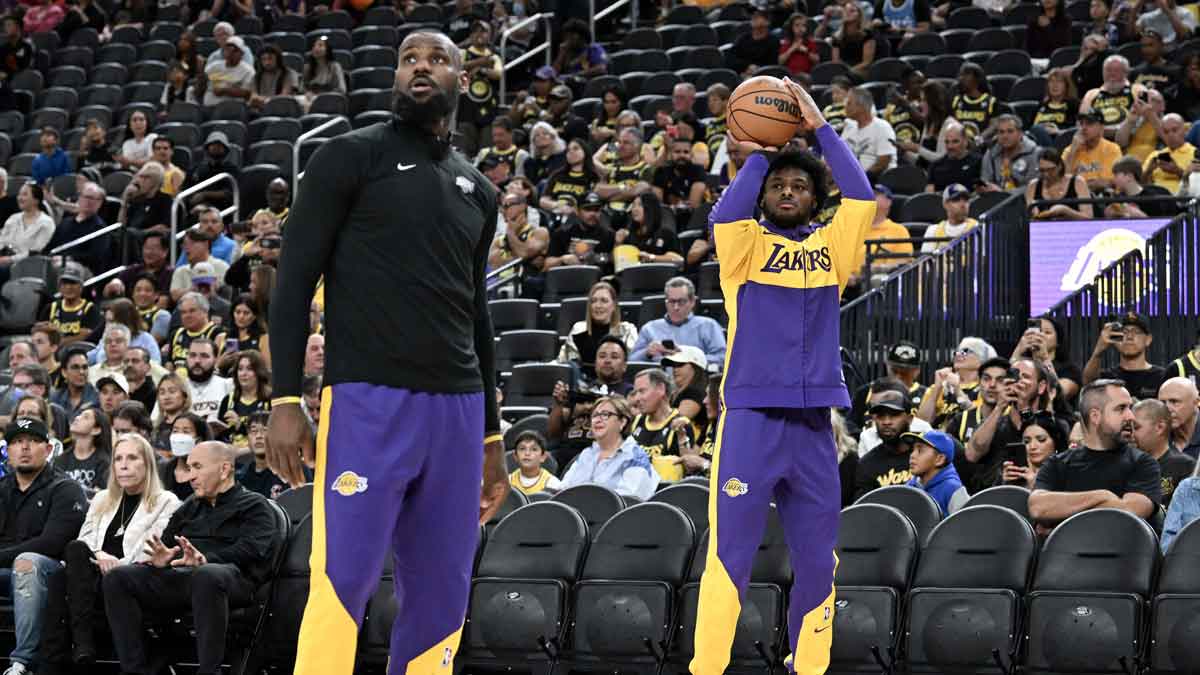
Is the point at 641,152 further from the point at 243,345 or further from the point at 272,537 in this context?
the point at 272,537

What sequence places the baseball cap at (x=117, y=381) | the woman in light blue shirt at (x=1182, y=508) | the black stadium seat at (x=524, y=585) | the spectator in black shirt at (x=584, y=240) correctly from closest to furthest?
the woman in light blue shirt at (x=1182, y=508)
the black stadium seat at (x=524, y=585)
the baseball cap at (x=117, y=381)
the spectator in black shirt at (x=584, y=240)

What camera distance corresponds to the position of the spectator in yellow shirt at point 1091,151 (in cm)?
1327

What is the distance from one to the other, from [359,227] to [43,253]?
13743 mm

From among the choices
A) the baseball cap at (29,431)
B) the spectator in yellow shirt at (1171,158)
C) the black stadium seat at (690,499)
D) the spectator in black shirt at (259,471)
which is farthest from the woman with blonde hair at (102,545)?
the spectator in yellow shirt at (1171,158)

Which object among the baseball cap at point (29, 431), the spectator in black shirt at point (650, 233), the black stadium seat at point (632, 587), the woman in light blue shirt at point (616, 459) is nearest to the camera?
the black stadium seat at point (632, 587)

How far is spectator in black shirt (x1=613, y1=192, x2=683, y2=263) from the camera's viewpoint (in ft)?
45.6

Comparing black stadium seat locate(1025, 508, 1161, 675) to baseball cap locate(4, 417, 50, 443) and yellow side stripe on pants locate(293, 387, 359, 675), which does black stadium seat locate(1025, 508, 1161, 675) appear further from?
baseball cap locate(4, 417, 50, 443)

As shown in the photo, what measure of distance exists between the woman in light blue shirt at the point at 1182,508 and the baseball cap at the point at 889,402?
5.61 feet

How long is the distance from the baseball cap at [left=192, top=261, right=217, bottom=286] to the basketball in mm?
9657

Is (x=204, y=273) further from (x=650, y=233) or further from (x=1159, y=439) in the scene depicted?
(x=1159, y=439)

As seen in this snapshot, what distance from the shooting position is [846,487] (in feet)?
29.8

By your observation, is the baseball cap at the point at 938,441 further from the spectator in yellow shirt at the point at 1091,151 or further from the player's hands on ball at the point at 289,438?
the spectator in yellow shirt at the point at 1091,151

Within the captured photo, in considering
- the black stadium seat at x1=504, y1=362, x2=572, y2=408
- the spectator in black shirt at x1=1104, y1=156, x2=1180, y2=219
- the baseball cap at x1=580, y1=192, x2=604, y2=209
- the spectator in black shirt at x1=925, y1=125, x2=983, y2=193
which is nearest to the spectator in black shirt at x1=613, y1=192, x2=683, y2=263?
the baseball cap at x1=580, y1=192, x2=604, y2=209

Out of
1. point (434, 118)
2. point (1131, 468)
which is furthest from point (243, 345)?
point (434, 118)
